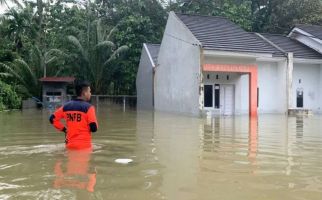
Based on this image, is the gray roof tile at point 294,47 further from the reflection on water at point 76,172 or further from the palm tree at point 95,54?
the reflection on water at point 76,172

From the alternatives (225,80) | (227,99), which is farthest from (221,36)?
(227,99)

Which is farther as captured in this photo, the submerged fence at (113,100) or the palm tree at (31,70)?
the submerged fence at (113,100)

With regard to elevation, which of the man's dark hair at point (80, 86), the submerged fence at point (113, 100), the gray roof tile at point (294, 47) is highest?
the gray roof tile at point (294, 47)

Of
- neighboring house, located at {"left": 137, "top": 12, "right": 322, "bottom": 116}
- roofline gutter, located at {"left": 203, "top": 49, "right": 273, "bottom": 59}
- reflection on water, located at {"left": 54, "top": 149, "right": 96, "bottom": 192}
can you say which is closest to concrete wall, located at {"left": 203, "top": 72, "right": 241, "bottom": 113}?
neighboring house, located at {"left": 137, "top": 12, "right": 322, "bottom": 116}

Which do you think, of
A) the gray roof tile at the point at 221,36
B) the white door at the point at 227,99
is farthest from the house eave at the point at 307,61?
the white door at the point at 227,99

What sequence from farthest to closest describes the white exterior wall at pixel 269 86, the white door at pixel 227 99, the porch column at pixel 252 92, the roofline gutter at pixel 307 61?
the white exterior wall at pixel 269 86, the roofline gutter at pixel 307 61, the white door at pixel 227 99, the porch column at pixel 252 92

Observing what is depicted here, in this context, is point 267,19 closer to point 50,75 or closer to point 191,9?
point 191,9

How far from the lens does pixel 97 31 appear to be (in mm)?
35219

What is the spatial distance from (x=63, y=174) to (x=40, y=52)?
Answer: 1194 inches

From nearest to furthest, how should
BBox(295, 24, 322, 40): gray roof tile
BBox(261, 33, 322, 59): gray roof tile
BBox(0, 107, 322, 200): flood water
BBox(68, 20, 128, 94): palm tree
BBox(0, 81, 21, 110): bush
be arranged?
BBox(0, 107, 322, 200): flood water
BBox(261, 33, 322, 59): gray roof tile
BBox(0, 81, 21, 110): bush
BBox(295, 24, 322, 40): gray roof tile
BBox(68, 20, 128, 94): palm tree

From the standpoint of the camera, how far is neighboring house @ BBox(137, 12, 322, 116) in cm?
2552

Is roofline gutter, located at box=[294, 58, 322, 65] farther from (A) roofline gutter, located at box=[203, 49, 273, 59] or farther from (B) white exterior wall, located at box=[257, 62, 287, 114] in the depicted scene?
(A) roofline gutter, located at box=[203, 49, 273, 59]

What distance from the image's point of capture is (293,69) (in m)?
30.5

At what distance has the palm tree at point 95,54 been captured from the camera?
Result: 35.1 meters
